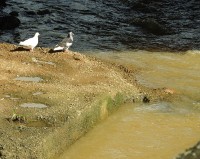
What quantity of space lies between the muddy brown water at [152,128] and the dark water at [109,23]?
13.8 ft

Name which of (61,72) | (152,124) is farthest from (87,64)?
(152,124)

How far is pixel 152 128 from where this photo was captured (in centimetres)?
1040

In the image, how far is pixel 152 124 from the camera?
1060 cm

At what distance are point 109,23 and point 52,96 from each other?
37.9 ft

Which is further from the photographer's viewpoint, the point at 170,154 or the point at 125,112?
the point at 125,112

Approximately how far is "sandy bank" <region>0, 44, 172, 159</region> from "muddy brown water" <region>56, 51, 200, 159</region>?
12.6 inches

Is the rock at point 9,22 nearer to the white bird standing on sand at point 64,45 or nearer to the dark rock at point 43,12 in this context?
the dark rock at point 43,12

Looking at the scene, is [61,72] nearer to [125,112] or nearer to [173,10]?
[125,112]

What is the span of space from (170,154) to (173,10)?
57.1 ft

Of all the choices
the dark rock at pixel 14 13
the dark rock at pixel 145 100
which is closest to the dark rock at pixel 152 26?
the dark rock at pixel 14 13

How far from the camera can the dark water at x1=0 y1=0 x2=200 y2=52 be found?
1819cm

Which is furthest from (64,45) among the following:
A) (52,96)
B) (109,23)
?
(109,23)

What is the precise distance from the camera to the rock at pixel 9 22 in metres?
20.0

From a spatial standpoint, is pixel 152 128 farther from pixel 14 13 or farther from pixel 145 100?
pixel 14 13
